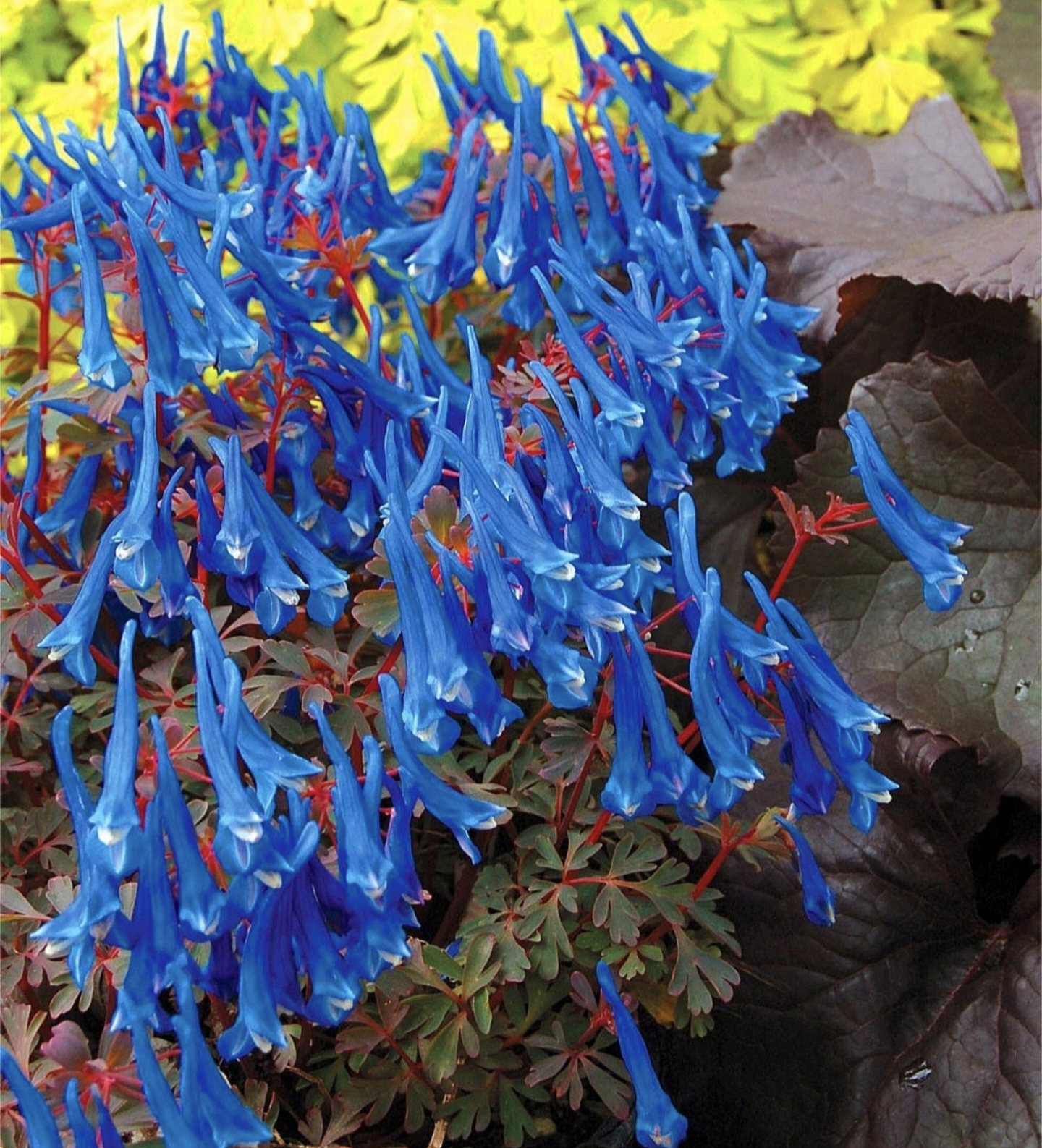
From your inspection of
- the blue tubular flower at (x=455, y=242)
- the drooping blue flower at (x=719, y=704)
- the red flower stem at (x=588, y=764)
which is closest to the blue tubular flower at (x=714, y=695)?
the drooping blue flower at (x=719, y=704)

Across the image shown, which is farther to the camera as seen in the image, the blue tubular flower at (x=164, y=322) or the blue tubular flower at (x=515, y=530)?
the blue tubular flower at (x=164, y=322)

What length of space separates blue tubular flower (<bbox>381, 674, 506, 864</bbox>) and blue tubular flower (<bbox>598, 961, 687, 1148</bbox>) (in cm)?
21

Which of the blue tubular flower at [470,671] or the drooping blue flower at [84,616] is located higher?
the drooping blue flower at [84,616]

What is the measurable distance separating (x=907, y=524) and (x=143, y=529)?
741mm

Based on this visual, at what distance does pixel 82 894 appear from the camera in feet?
2.91

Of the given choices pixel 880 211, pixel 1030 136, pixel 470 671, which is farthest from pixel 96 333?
pixel 1030 136

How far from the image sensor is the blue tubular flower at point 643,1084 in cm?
107

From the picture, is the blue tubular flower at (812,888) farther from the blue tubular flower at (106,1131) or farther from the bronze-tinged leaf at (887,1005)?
the blue tubular flower at (106,1131)

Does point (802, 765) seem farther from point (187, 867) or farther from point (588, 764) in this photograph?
point (187, 867)

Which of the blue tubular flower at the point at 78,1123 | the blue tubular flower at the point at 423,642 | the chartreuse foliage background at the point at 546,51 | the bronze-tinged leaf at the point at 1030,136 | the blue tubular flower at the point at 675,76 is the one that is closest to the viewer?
the blue tubular flower at the point at 78,1123

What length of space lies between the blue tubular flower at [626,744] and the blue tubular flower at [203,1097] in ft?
1.29

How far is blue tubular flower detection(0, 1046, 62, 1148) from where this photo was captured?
0.84 m

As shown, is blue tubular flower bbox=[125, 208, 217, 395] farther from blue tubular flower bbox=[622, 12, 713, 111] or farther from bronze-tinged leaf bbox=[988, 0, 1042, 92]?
bronze-tinged leaf bbox=[988, 0, 1042, 92]

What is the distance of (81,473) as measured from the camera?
1378mm
